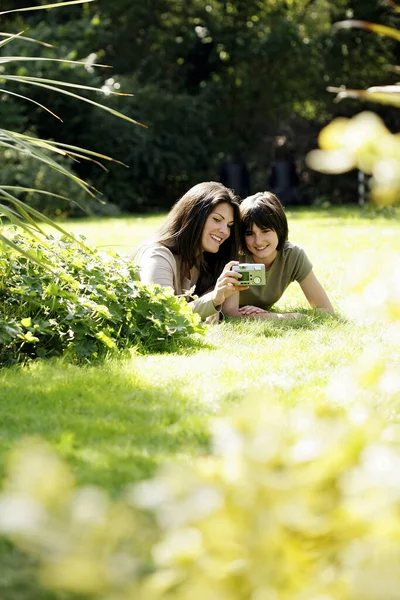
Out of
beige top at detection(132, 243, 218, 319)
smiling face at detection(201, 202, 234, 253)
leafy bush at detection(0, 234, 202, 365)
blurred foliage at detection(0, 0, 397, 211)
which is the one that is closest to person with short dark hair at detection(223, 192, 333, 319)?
smiling face at detection(201, 202, 234, 253)

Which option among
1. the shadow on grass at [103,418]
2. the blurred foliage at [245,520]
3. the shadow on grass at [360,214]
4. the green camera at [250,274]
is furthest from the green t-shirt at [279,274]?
the shadow on grass at [360,214]

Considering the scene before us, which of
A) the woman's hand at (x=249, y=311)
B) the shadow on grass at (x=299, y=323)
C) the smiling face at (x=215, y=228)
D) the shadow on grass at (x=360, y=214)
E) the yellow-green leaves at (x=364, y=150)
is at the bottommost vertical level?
the shadow on grass at (x=360, y=214)

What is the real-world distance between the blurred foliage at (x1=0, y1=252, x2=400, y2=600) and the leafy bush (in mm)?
2381

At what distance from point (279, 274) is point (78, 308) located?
5.85 ft

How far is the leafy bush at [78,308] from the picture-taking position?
3.67 m

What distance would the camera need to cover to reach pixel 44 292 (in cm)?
375

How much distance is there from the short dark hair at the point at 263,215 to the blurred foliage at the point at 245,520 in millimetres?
3676

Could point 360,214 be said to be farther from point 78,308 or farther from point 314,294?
point 78,308

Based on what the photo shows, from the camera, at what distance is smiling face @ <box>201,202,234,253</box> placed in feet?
15.5

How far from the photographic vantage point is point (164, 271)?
4566 millimetres

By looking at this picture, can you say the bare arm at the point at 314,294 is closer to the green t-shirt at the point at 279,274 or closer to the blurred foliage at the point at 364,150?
the green t-shirt at the point at 279,274

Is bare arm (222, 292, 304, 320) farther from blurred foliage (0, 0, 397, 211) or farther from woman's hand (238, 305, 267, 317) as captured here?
blurred foliage (0, 0, 397, 211)

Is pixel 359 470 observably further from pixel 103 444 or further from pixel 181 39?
pixel 181 39

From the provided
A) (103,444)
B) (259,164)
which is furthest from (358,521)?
(259,164)
